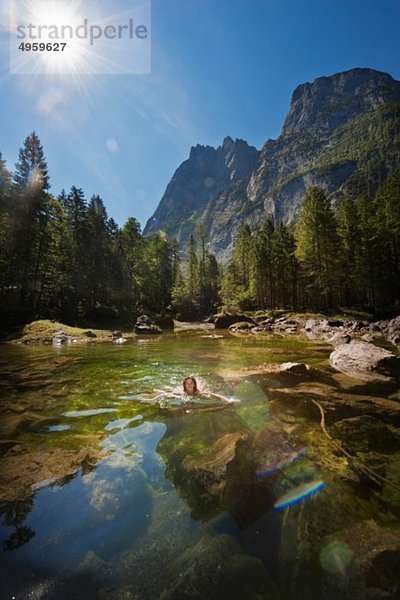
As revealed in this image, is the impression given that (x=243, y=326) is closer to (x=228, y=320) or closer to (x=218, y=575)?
(x=228, y=320)

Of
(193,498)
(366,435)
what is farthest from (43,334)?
(366,435)

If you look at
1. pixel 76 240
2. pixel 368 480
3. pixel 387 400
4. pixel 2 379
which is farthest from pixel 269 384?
pixel 76 240

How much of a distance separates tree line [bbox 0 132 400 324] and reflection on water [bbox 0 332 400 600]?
29.3m

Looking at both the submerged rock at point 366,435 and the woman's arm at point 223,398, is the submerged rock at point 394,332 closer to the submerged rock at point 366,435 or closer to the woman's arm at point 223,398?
the submerged rock at point 366,435

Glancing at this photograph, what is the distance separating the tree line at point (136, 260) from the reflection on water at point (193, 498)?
2926 cm

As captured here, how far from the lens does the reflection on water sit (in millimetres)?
2471

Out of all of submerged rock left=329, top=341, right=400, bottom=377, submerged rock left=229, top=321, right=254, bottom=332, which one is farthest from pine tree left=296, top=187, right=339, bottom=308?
submerged rock left=329, top=341, right=400, bottom=377

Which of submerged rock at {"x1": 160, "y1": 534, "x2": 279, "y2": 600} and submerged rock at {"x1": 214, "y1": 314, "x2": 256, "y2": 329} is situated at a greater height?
submerged rock at {"x1": 214, "y1": 314, "x2": 256, "y2": 329}

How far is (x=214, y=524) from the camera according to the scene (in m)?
3.12

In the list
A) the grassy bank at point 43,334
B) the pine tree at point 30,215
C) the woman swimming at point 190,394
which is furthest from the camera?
the pine tree at point 30,215

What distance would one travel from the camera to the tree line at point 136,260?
3394cm

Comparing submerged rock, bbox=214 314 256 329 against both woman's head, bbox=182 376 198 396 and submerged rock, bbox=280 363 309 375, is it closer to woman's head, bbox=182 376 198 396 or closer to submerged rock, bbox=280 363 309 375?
submerged rock, bbox=280 363 309 375

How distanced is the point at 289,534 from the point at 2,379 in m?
10.6

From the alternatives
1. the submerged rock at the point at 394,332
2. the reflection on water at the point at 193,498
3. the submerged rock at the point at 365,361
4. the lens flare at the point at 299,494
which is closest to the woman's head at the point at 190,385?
the reflection on water at the point at 193,498
